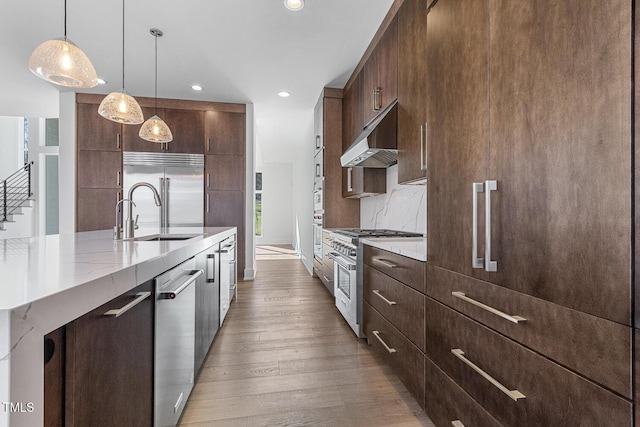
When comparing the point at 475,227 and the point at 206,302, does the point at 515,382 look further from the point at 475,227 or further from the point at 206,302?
the point at 206,302

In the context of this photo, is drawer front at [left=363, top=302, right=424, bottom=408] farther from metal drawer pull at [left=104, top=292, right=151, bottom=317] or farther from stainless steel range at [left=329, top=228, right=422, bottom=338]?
metal drawer pull at [left=104, top=292, right=151, bottom=317]

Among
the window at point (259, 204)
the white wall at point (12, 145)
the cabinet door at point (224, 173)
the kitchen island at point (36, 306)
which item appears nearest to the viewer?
the kitchen island at point (36, 306)

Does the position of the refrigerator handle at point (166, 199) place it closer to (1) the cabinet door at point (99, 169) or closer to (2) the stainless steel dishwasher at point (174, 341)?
(1) the cabinet door at point (99, 169)

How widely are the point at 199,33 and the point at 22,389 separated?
3.18m

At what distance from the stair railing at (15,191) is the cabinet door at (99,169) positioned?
2540mm

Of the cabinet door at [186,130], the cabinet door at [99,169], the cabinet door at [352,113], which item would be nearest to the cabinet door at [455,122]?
the cabinet door at [352,113]

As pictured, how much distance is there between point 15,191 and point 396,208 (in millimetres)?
7707

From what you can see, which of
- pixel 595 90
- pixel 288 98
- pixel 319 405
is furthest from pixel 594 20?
pixel 288 98

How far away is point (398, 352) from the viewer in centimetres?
173

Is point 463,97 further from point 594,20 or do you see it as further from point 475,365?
point 475,365

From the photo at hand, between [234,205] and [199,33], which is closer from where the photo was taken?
[199,33]

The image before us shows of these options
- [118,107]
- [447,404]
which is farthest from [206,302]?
[118,107]

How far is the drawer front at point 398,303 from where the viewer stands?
151 centimetres

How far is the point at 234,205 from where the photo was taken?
4.76 metres
